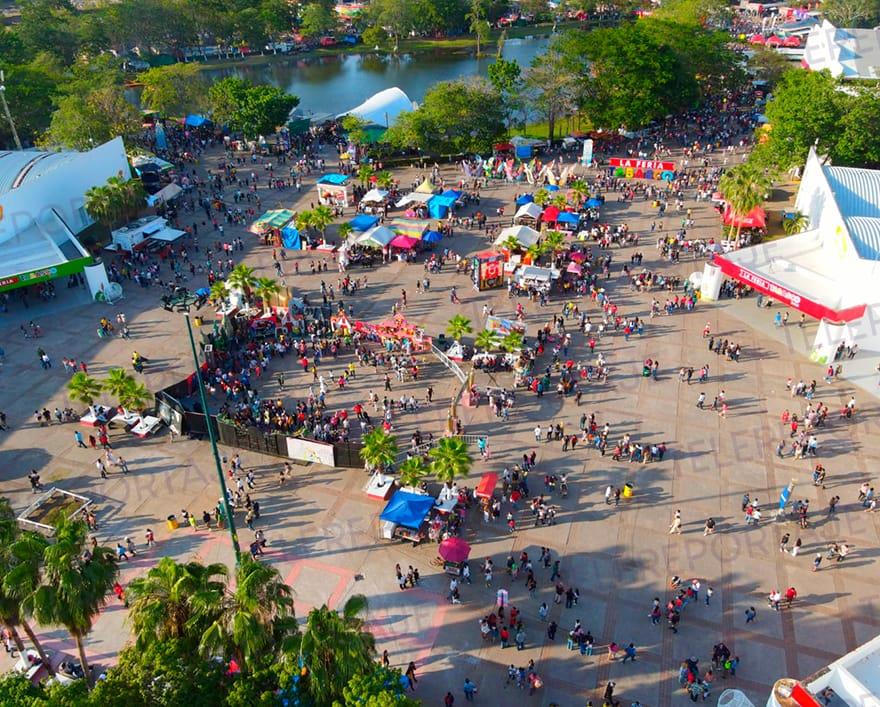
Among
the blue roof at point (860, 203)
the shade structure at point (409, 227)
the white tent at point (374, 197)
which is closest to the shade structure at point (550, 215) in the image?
the shade structure at point (409, 227)

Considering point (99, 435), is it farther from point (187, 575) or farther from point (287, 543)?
point (187, 575)

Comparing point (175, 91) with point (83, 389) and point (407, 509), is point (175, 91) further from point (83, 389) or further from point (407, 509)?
point (407, 509)

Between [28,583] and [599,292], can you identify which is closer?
[28,583]

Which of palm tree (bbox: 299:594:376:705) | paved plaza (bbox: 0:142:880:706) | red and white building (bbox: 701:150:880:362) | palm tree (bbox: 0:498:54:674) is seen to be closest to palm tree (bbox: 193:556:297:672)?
palm tree (bbox: 299:594:376:705)

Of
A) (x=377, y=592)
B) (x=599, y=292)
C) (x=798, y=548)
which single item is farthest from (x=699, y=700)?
(x=599, y=292)

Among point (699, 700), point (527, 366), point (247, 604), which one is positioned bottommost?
point (699, 700)
